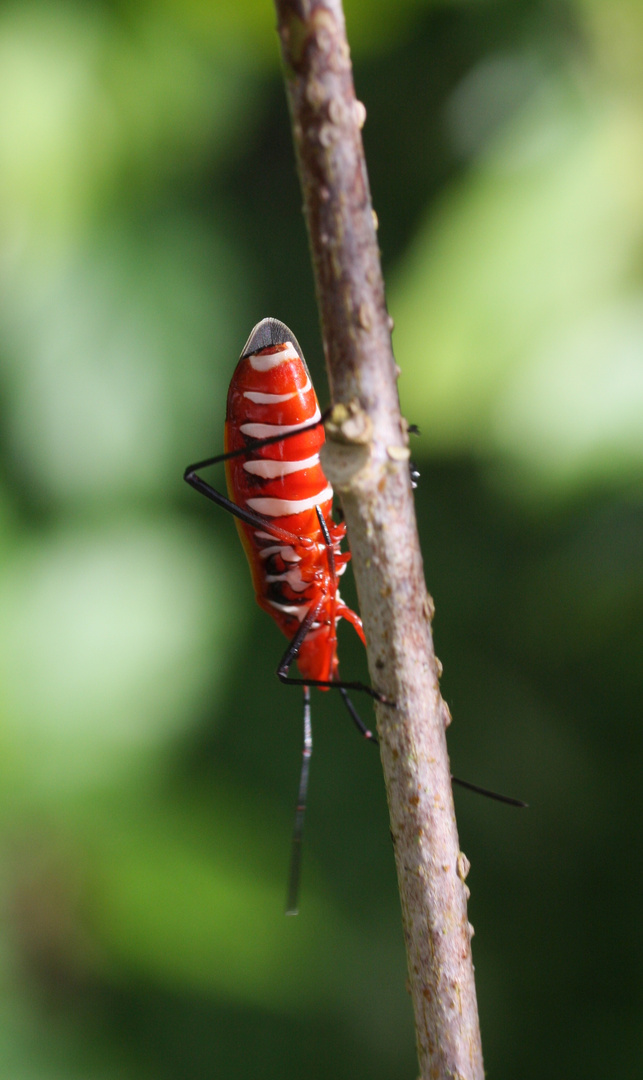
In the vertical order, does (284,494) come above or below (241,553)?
above

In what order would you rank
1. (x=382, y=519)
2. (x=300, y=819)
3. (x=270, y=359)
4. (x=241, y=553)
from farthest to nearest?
(x=241, y=553) → (x=300, y=819) → (x=270, y=359) → (x=382, y=519)

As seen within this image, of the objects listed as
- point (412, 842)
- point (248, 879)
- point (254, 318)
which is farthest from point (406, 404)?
point (412, 842)

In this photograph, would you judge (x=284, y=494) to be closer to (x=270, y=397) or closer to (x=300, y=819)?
(x=270, y=397)

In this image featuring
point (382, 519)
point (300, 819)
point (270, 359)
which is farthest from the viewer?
point (300, 819)

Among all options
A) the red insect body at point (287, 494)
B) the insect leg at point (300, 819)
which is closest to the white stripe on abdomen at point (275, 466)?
the red insect body at point (287, 494)

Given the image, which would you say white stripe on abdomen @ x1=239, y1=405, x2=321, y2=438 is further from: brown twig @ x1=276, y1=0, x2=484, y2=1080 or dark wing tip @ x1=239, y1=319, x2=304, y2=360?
A: brown twig @ x1=276, y1=0, x2=484, y2=1080

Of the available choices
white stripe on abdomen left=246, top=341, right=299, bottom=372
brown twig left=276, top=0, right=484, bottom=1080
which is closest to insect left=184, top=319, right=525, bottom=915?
white stripe on abdomen left=246, top=341, right=299, bottom=372

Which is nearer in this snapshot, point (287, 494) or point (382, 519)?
point (382, 519)

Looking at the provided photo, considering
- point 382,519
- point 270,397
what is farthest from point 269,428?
point 382,519
